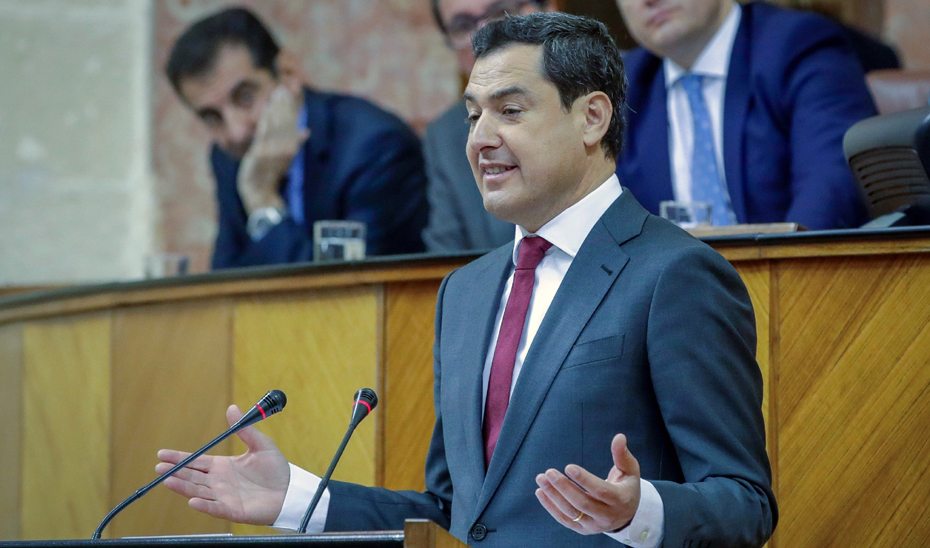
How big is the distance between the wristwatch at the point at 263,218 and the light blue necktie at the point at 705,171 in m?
1.56

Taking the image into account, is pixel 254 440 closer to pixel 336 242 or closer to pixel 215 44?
pixel 336 242

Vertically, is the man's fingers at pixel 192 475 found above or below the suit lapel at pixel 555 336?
below

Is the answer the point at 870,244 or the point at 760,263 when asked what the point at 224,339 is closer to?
the point at 760,263

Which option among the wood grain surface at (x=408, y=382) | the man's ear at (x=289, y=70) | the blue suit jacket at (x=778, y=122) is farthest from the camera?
the man's ear at (x=289, y=70)

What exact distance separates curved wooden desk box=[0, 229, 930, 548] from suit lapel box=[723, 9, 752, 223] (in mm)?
724

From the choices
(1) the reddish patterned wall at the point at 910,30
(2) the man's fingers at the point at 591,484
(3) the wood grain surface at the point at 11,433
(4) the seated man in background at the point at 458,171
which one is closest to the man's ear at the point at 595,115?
(2) the man's fingers at the point at 591,484

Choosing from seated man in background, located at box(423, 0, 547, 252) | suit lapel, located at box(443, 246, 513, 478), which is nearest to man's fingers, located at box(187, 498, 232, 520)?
suit lapel, located at box(443, 246, 513, 478)

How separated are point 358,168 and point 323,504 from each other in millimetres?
2391

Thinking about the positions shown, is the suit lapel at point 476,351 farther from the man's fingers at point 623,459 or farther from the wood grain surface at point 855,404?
the wood grain surface at point 855,404

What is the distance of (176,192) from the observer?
4.91 metres

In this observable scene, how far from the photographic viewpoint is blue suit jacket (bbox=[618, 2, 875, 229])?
2.51 meters

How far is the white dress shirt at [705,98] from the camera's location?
270 centimetres

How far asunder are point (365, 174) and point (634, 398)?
2.51 meters

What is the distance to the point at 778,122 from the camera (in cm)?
262
